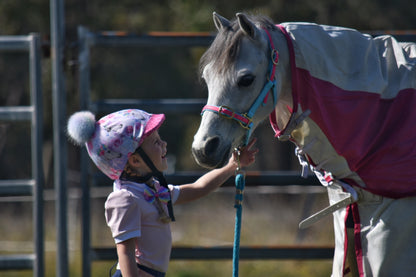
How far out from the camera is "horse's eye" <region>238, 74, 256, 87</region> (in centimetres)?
244

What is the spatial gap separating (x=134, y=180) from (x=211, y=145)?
52cm

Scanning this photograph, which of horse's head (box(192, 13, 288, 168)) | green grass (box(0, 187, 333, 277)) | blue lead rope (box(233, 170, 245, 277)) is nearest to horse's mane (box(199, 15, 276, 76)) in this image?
horse's head (box(192, 13, 288, 168))

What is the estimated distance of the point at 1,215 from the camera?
43.9 ft

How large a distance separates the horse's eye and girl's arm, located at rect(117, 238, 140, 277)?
2.66ft

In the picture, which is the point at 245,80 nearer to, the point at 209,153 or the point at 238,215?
the point at 209,153

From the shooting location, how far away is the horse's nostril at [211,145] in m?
2.34

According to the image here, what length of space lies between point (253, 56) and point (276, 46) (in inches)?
5.3

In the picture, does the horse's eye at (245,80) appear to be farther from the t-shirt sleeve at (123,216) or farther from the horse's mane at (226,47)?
the t-shirt sleeve at (123,216)

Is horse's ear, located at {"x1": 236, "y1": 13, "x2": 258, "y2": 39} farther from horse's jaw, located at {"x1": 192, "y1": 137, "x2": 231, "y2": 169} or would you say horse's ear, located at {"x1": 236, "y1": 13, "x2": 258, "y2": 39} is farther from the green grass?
the green grass

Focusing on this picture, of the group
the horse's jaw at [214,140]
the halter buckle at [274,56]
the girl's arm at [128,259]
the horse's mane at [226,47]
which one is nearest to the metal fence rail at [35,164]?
the girl's arm at [128,259]

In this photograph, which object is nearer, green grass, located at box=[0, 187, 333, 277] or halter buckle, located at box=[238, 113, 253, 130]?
halter buckle, located at box=[238, 113, 253, 130]

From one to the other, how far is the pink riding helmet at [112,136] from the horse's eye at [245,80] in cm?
47

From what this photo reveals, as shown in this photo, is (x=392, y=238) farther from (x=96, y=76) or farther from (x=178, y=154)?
(x=178, y=154)

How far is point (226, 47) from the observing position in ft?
8.05
